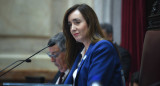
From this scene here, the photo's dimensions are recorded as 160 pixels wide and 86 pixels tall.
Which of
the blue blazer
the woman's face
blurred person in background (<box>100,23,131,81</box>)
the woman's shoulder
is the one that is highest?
the woman's face

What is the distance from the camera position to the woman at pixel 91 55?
208cm

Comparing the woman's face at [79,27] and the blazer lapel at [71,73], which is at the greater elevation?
the woman's face at [79,27]

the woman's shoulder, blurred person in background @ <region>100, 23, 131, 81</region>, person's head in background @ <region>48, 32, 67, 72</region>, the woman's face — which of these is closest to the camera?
the woman's shoulder

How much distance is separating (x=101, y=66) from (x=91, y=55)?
167 millimetres

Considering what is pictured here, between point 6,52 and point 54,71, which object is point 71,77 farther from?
point 6,52

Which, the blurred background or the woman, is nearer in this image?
the woman

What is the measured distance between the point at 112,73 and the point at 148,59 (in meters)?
0.34

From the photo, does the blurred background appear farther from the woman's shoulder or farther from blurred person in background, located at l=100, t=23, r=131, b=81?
the woman's shoulder

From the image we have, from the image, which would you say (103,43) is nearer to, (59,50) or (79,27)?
(79,27)

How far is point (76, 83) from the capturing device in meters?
2.22

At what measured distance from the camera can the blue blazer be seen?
2.07 meters

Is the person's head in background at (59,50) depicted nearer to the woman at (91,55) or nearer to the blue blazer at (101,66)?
the woman at (91,55)

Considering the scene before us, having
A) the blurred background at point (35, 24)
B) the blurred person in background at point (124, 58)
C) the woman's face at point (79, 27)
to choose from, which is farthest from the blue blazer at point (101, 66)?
the blurred background at point (35, 24)

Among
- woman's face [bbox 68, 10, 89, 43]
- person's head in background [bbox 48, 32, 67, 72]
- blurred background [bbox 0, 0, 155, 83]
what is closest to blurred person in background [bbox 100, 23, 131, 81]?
blurred background [bbox 0, 0, 155, 83]
